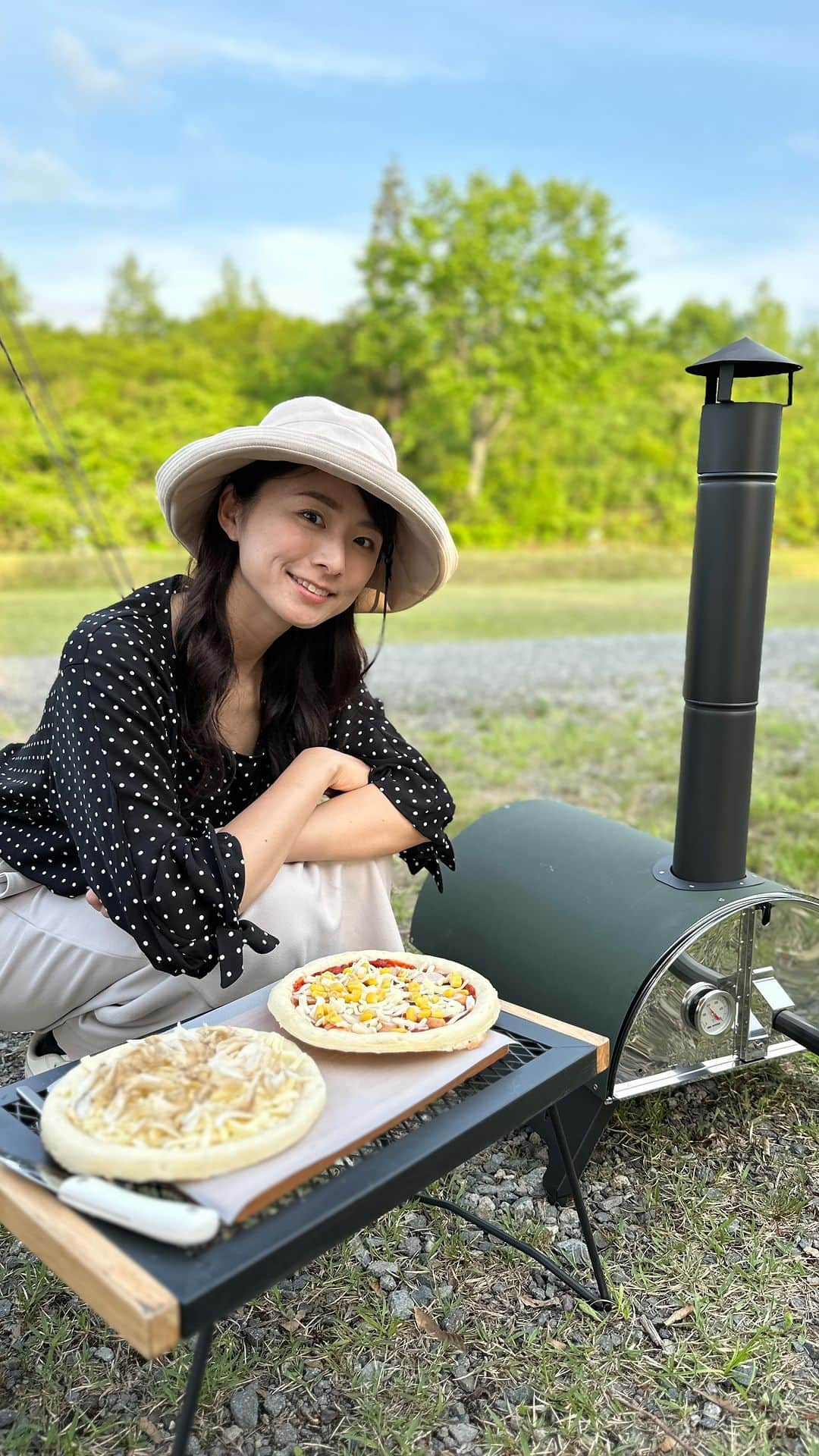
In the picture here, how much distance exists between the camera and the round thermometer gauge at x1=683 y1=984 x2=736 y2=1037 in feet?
7.57

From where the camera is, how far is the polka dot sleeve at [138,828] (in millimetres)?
1815

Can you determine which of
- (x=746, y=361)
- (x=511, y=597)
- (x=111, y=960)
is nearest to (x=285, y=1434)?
(x=111, y=960)

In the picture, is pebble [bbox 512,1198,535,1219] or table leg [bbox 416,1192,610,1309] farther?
pebble [bbox 512,1198,535,1219]

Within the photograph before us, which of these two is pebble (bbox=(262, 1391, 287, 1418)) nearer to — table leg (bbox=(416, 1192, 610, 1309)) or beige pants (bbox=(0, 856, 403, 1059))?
table leg (bbox=(416, 1192, 610, 1309))

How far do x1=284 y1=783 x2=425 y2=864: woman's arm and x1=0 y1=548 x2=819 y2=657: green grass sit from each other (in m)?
10.1

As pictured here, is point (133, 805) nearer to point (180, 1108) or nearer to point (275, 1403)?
point (180, 1108)

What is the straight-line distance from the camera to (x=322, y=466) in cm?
199

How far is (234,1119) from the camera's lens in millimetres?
1354

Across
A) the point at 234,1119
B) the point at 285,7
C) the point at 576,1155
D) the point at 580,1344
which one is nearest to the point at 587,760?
the point at 576,1155

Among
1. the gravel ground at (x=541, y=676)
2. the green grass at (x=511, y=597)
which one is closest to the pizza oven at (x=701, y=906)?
the gravel ground at (x=541, y=676)

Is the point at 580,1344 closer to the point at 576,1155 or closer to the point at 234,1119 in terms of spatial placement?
the point at 576,1155

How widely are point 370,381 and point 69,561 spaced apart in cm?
1243

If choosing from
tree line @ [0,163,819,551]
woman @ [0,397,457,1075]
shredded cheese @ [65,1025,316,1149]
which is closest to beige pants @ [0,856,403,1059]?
woman @ [0,397,457,1075]

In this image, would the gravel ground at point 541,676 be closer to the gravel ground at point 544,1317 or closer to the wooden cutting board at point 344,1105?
the gravel ground at point 544,1317
